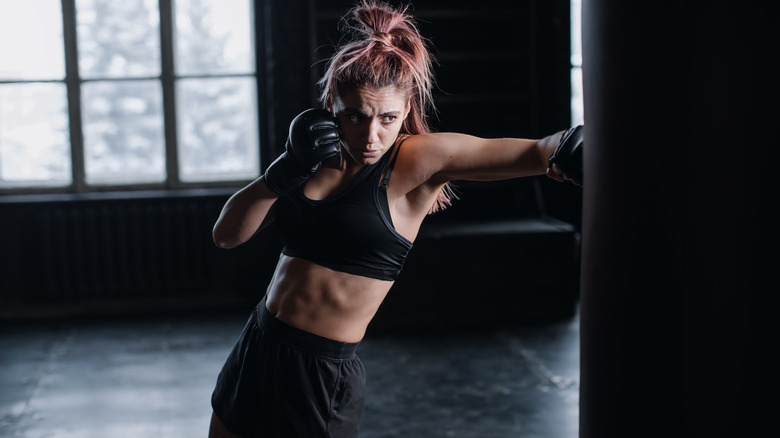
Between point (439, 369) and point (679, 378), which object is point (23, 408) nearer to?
point (439, 369)

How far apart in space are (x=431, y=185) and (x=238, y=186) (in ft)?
11.8

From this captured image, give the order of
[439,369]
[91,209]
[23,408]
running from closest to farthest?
[23,408] < [439,369] < [91,209]

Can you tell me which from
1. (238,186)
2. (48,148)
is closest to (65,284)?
(48,148)

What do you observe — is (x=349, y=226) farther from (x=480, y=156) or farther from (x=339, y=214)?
(x=480, y=156)

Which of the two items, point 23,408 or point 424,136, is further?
point 23,408

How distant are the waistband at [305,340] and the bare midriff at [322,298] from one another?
1 cm

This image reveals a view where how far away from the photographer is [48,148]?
4.88 metres

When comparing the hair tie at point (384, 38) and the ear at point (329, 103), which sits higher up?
the hair tie at point (384, 38)

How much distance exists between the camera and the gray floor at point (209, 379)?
2.99 metres

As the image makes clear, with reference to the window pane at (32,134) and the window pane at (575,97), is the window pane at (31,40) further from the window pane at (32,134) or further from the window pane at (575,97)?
the window pane at (575,97)

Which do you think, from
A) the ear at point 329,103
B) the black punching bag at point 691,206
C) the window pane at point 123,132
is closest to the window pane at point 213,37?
the window pane at point 123,132

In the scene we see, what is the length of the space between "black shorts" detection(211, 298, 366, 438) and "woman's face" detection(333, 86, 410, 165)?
402 millimetres

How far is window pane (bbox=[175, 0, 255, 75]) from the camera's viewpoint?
4898mm

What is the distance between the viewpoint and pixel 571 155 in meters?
1.35
